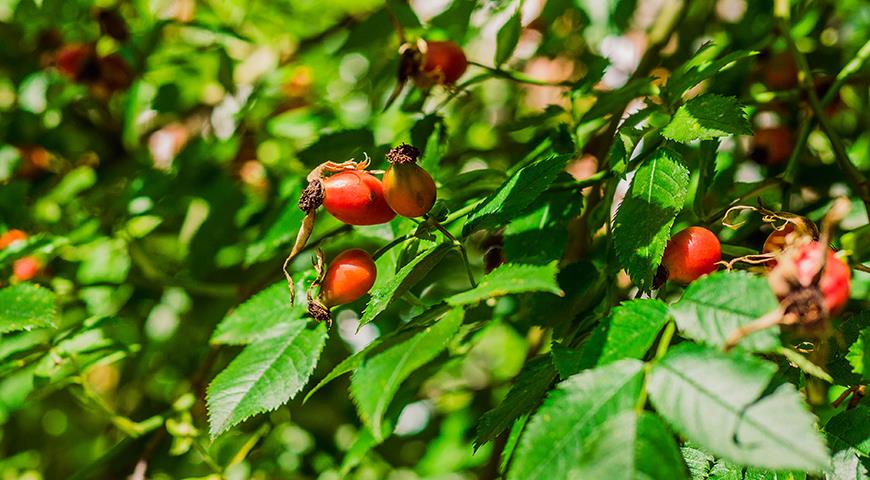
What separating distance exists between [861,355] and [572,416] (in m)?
0.41

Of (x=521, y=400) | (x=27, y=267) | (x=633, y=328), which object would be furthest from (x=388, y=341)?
(x=27, y=267)

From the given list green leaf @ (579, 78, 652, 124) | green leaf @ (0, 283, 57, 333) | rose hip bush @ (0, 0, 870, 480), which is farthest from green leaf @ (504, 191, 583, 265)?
green leaf @ (0, 283, 57, 333)

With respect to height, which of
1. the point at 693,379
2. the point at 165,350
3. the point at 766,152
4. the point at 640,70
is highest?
the point at 693,379

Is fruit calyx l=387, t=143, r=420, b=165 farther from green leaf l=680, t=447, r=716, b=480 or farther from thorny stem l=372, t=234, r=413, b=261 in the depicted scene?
green leaf l=680, t=447, r=716, b=480

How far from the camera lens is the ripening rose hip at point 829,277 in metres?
0.78

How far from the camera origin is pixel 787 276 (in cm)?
78

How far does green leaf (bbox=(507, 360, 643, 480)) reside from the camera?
0.73m

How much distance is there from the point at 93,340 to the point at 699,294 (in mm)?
1190

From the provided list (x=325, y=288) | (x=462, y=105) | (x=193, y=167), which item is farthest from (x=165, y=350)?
(x=325, y=288)

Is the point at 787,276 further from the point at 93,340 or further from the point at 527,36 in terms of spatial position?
the point at 527,36

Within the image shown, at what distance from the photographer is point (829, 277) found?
0.78 m

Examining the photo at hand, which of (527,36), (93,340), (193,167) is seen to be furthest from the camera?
(527,36)

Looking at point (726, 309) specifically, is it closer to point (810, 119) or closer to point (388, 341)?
point (388, 341)

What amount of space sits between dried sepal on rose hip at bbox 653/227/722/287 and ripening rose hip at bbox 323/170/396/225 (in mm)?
383
